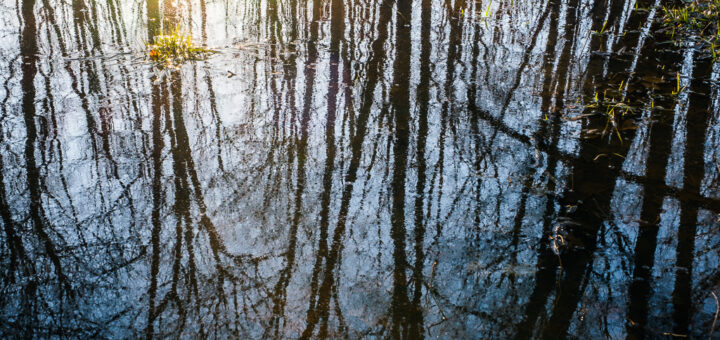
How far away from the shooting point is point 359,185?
9.03ft

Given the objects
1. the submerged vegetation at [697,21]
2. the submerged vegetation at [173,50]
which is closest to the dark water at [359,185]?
the submerged vegetation at [173,50]

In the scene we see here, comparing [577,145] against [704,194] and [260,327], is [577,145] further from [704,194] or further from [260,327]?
[260,327]

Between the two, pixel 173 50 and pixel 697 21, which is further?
pixel 697 21

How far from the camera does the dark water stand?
207 centimetres

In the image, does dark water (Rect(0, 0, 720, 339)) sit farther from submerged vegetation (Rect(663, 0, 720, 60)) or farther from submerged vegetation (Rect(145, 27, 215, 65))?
submerged vegetation (Rect(663, 0, 720, 60))

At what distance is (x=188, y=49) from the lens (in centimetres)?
419

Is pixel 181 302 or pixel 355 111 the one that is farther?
pixel 355 111

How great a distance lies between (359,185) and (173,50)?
222 cm

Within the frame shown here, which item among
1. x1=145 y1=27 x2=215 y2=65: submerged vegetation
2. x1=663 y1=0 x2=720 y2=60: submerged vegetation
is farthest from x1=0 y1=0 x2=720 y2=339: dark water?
x1=663 y1=0 x2=720 y2=60: submerged vegetation

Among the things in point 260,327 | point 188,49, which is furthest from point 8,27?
point 260,327

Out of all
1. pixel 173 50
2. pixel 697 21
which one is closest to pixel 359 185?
pixel 173 50

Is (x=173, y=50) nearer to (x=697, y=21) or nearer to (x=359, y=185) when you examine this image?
(x=359, y=185)

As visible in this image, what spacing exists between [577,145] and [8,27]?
4.53m

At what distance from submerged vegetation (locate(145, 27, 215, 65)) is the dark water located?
4.0 inches
